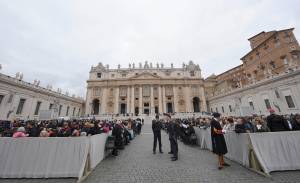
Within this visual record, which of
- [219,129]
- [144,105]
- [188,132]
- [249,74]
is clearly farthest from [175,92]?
[219,129]

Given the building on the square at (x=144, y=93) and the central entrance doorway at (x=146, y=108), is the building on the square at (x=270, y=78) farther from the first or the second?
the central entrance doorway at (x=146, y=108)

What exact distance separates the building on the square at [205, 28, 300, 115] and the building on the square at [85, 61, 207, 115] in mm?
12736

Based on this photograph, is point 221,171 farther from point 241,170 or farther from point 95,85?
point 95,85

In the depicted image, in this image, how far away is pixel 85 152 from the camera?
4.00 meters

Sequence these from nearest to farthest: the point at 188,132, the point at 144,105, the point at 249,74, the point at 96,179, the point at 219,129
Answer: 1. the point at 96,179
2. the point at 219,129
3. the point at 188,132
4. the point at 249,74
5. the point at 144,105

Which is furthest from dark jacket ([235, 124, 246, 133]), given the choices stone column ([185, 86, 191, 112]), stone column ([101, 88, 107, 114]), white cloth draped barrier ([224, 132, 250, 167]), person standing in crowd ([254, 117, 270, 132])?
stone column ([101, 88, 107, 114])

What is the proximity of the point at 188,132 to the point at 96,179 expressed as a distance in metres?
6.16

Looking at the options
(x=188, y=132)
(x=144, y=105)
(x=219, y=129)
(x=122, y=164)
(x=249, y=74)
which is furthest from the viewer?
(x=144, y=105)

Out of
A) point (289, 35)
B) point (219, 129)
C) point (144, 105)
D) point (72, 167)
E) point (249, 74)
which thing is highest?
point (289, 35)

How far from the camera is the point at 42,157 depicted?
155 inches

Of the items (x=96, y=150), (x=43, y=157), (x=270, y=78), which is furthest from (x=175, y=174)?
(x=270, y=78)

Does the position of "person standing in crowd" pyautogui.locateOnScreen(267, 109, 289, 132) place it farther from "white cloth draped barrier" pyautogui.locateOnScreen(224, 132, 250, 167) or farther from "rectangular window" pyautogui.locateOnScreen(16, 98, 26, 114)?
"rectangular window" pyautogui.locateOnScreen(16, 98, 26, 114)

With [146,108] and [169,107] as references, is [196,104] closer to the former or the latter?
[169,107]

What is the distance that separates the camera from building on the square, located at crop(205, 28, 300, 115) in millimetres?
16328
